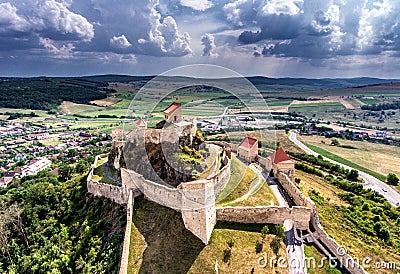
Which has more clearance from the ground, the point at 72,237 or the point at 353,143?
the point at 72,237

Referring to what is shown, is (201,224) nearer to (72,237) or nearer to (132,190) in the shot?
(132,190)

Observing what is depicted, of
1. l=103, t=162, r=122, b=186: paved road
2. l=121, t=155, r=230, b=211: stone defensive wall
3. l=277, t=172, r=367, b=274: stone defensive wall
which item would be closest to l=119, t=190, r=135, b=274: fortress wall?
l=121, t=155, r=230, b=211: stone defensive wall

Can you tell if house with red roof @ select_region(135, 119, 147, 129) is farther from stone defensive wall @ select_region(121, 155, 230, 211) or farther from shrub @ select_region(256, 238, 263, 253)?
shrub @ select_region(256, 238, 263, 253)

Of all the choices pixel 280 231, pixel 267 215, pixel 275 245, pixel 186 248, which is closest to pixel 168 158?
pixel 186 248

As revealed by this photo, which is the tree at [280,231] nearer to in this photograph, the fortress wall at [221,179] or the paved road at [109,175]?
the fortress wall at [221,179]

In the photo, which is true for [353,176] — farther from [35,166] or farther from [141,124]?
[35,166]

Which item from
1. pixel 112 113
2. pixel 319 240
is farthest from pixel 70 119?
pixel 319 240
